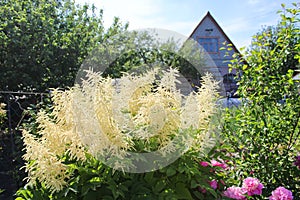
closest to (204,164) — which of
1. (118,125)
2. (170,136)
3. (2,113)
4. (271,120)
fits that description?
(170,136)

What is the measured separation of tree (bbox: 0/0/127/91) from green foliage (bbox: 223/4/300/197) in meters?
4.84

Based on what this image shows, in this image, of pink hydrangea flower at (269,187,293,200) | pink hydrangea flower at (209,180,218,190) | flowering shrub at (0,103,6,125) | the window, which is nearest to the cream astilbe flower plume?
pink hydrangea flower at (209,180,218,190)

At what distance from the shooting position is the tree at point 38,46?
613cm

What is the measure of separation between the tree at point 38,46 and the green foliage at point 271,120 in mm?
4839

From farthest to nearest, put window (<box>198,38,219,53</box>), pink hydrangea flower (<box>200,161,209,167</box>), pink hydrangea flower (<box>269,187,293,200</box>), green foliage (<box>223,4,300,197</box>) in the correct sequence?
1. window (<box>198,38,219,53</box>)
2. green foliage (<box>223,4,300,197</box>)
3. pink hydrangea flower (<box>269,187,293,200</box>)
4. pink hydrangea flower (<box>200,161,209,167</box>)

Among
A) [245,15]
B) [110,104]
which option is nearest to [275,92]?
[110,104]

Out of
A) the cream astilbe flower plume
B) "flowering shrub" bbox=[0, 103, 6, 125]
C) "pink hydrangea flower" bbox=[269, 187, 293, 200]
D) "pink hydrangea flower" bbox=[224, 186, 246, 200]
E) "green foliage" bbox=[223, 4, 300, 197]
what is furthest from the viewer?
"flowering shrub" bbox=[0, 103, 6, 125]

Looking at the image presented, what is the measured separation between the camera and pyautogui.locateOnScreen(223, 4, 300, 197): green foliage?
7.07 ft

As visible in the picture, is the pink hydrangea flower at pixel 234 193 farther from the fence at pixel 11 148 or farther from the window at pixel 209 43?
the window at pixel 209 43

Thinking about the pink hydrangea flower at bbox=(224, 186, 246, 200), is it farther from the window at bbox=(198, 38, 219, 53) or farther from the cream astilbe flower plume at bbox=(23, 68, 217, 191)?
the window at bbox=(198, 38, 219, 53)

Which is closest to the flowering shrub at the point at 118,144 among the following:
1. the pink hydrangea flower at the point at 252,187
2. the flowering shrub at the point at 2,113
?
the pink hydrangea flower at the point at 252,187

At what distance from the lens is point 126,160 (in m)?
1.35

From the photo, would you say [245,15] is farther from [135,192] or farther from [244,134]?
[135,192]

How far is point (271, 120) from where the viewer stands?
2.17 meters
